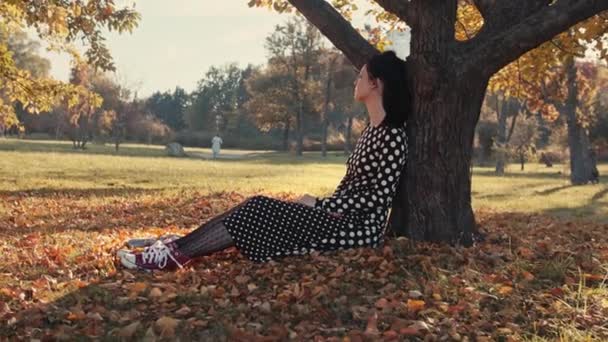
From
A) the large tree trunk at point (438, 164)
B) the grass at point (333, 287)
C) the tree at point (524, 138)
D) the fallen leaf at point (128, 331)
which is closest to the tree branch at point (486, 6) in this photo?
the large tree trunk at point (438, 164)

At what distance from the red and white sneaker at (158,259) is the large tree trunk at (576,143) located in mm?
22995

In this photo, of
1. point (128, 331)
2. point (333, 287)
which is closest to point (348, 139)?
point (333, 287)

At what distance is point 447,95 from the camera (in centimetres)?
641

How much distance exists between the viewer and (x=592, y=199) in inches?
722

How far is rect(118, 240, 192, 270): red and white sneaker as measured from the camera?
5.43 m

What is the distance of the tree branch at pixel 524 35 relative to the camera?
6230 millimetres

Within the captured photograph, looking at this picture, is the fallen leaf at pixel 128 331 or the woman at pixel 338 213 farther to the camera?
the woman at pixel 338 213

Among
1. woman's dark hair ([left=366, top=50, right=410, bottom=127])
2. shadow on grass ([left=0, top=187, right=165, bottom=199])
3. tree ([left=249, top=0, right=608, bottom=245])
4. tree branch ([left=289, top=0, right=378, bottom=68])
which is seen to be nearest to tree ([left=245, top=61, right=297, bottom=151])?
shadow on grass ([left=0, top=187, right=165, bottom=199])

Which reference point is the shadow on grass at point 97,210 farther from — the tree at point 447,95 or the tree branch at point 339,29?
the tree at point 447,95

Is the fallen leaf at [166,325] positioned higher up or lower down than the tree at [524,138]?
lower down

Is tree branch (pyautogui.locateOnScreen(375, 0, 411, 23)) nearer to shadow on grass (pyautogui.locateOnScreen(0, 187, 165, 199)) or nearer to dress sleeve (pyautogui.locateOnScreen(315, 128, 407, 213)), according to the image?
dress sleeve (pyautogui.locateOnScreen(315, 128, 407, 213))

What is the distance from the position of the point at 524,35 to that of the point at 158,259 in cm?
430

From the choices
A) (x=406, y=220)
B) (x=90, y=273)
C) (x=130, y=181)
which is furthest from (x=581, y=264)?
(x=130, y=181)

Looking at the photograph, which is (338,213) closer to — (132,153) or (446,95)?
(446,95)
